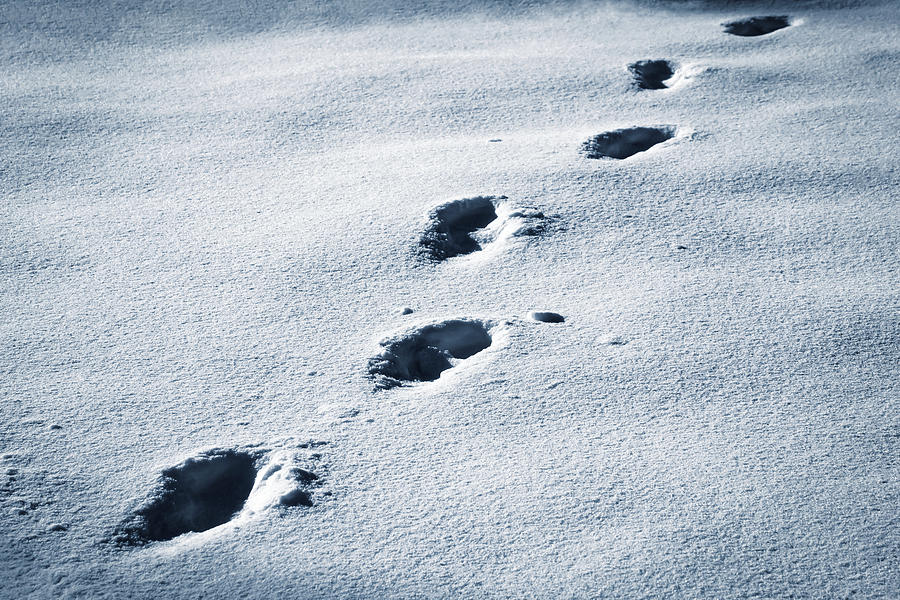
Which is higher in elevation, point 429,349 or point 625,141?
point 625,141

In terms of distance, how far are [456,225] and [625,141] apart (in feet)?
1.99

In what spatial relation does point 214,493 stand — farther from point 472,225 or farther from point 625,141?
point 625,141

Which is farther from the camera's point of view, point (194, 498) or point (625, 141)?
point (625, 141)

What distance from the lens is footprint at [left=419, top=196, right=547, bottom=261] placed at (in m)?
1.98

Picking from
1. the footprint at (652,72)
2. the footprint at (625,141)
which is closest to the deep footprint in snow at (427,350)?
the footprint at (625,141)

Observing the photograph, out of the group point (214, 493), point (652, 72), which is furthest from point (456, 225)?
point (652, 72)

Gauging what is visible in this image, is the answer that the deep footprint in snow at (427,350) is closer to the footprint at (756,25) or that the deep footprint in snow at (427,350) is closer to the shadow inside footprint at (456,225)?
the shadow inside footprint at (456,225)

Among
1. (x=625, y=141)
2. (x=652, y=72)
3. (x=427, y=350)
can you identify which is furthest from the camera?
(x=652, y=72)

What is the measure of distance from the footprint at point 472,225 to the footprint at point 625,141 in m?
0.37

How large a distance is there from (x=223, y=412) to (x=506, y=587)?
57 cm

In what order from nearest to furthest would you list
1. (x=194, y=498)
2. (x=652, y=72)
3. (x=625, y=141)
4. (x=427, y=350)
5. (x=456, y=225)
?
(x=194, y=498) → (x=427, y=350) → (x=456, y=225) → (x=625, y=141) → (x=652, y=72)

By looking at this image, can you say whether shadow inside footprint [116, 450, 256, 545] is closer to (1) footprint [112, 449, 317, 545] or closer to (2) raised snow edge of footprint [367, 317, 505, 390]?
(1) footprint [112, 449, 317, 545]

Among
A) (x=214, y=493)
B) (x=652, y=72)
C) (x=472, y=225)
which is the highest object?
(x=652, y=72)

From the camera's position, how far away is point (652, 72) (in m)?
2.82
